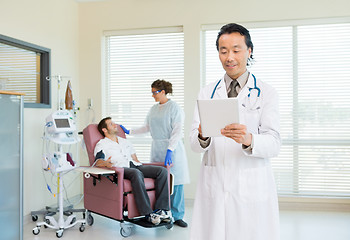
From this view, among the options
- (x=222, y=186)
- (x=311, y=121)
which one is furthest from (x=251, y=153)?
(x=311, y=121)

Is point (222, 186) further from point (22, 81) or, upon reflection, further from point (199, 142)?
point (22, 81)

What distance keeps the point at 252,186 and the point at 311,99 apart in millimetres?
3348

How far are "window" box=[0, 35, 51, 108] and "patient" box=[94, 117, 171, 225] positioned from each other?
957mm

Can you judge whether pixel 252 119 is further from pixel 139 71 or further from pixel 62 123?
pixel 139 71

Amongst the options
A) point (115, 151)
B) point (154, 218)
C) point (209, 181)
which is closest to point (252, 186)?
point (209, 181)

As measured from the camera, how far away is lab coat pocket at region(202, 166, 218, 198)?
150 cm

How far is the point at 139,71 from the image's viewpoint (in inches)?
195

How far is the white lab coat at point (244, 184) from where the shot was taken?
4.76 feet

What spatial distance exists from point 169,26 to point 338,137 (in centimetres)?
255

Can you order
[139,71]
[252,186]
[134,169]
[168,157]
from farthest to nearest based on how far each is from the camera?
[139,71] < [168,157] < [134,169] < [252,186]

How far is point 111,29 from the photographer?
4930 mm

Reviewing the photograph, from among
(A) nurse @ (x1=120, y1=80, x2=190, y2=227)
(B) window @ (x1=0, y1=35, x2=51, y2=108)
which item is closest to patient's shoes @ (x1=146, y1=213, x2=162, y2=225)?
(A) nurse @ (x1=120, y1=80, x2=190, y2=227)

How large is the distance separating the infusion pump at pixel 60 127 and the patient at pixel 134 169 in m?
0.30

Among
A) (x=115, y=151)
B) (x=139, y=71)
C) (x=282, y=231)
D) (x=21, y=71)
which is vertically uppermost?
(x=139, y=71)
